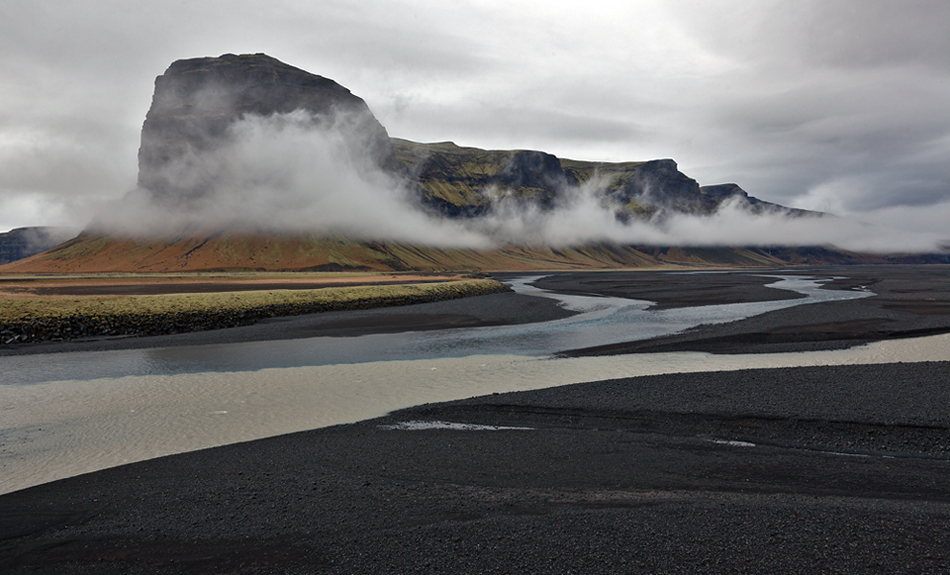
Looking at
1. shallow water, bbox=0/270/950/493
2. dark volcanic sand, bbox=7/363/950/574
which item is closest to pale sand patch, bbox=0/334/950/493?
shallow water, bbox=0/270/950/493

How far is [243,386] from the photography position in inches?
808

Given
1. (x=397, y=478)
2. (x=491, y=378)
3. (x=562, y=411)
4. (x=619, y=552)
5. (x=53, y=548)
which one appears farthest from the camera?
(x=491, y=378)

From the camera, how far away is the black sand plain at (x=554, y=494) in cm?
721

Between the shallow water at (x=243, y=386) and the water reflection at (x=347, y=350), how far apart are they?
0.48 ft

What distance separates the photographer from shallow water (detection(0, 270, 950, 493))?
45.1ft

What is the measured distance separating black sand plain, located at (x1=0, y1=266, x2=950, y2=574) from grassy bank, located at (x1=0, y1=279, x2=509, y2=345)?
29.2 m

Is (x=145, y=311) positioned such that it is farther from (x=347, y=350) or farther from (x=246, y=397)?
(x=246, y=397)

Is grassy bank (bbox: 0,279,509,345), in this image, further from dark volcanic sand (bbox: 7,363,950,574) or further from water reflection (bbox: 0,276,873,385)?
dark volcanic sand (bbox: 7,363,950,574)

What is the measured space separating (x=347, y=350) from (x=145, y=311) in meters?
20.7

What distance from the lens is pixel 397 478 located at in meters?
10.5

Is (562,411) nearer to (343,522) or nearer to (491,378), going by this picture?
(491,378)

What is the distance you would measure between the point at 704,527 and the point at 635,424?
663 cm

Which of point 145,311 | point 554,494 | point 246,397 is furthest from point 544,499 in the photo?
point 145,311

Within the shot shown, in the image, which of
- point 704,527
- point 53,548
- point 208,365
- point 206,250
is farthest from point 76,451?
point 206,250
